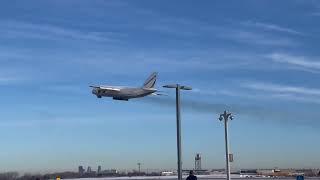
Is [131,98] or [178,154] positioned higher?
[131,98]

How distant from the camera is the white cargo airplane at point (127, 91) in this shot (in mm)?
53000

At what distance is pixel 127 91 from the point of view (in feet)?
174

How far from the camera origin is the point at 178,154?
1543 inches

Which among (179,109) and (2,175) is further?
(2,175)

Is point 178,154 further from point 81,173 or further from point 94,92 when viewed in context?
point 81,173

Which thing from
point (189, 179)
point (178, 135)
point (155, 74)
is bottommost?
point (189, 179)

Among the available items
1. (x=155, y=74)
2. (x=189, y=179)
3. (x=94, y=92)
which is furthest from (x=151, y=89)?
(x=189, y=179)

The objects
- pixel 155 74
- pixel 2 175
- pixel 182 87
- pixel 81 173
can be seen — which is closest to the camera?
pixel 182 87

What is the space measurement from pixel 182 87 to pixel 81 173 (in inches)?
6097

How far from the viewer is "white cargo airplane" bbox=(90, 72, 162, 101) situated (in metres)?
53.0

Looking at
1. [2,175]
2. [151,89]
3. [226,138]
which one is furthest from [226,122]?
[2,175]

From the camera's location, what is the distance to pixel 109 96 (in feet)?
180

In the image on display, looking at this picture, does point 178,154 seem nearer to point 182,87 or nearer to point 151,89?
point 182,87

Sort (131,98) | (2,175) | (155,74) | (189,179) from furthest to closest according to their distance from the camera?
1. (2,175)
2. (155,74)
3. (131,98)
4. (189,179)
